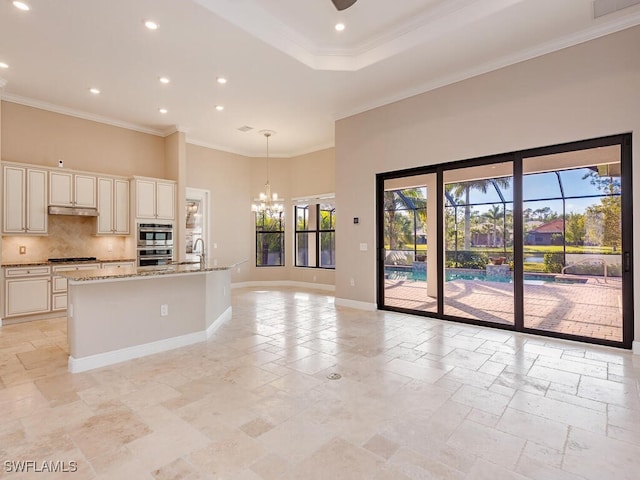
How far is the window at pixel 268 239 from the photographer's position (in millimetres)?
9336

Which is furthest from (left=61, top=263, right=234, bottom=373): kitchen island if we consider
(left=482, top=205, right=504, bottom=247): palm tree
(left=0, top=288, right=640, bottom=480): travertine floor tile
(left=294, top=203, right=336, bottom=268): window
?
(left=294, top=203, right=336, bottom=268): window

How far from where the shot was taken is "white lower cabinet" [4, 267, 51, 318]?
16.8 ft

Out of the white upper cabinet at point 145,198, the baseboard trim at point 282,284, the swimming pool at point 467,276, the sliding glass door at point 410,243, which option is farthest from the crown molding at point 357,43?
the baseboard trim at point 282,284

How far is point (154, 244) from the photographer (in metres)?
6.74

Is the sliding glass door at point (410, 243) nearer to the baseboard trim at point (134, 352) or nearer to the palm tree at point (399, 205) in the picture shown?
the palm tree at point (399, 205)

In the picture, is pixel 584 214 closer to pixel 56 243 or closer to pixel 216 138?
pixel 216 138

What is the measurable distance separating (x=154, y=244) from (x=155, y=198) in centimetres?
91

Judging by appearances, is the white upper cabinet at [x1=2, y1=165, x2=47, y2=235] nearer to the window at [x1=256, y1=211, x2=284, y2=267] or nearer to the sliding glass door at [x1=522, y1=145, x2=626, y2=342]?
the window at [x1=256, y1=211, x2=284, y2=267]

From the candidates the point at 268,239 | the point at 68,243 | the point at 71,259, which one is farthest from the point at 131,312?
the point at 268,239

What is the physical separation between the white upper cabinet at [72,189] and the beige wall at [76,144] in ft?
1.65

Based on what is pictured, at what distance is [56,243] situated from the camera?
6039mm

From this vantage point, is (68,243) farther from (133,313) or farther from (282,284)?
(282,284)

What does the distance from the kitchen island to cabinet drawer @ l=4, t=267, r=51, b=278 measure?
240cm

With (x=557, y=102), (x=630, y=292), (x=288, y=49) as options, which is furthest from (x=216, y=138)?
(x=630, y=292)
